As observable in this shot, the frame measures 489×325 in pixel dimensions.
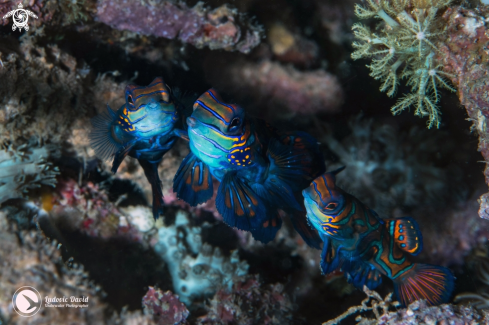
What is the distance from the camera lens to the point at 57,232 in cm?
395

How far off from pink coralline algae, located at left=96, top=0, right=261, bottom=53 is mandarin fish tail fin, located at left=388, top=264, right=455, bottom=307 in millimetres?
3849

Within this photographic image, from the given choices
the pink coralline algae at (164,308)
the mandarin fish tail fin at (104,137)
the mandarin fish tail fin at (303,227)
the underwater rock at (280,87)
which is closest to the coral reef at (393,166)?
the underwater rock at (280,87)

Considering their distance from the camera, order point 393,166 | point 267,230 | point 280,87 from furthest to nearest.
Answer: point 393,166, point 280,87, point 267,230

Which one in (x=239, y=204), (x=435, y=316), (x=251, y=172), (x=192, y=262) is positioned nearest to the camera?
(x=435, y=316)

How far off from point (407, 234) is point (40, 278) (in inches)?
157

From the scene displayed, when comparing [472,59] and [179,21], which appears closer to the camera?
[472,59]

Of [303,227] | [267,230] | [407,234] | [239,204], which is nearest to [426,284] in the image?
[407,234]

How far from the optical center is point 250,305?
4.08m

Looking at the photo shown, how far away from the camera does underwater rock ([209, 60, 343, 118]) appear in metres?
4.50

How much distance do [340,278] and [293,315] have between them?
46.3 inches

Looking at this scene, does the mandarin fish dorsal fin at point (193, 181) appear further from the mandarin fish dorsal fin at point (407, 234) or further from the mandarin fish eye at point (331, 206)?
the mandarin fish dorsal fin at point (407, 234)

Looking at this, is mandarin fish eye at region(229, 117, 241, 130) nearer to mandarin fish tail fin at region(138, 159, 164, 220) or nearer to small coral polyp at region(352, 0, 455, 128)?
mandarin fish tail fin at region(138, 159, 164, 220)

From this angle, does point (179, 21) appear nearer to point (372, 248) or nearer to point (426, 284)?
point (372, 248)

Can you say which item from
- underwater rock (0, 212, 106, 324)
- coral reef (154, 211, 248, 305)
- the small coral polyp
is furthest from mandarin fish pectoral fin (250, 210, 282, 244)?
the small coral polyp
